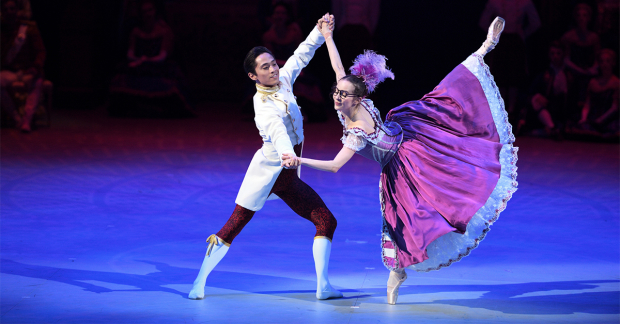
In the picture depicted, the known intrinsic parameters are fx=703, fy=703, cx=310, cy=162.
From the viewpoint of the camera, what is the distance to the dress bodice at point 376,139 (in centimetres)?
308

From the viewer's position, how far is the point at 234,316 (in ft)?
9.83

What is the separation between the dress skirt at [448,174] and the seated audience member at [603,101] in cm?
557

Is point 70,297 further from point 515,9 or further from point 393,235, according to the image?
point 515,9

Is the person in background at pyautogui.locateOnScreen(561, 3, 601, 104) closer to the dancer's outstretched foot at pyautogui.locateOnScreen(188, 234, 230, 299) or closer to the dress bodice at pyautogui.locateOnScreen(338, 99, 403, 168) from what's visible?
the dress bodice at pyautogui.locateOnScreen(338, 99, 403, 168)

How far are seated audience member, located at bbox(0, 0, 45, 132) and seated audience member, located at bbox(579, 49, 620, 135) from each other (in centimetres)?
650

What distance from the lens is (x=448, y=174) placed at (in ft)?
10.3

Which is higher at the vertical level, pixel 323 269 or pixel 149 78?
pixel 149 78

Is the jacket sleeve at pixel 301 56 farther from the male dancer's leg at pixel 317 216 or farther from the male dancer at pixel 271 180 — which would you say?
the male dancer's leg at pixel 317 216

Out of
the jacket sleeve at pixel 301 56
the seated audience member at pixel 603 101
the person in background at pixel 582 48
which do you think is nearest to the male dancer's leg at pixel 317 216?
the jacket sleeve at pixel 301 56

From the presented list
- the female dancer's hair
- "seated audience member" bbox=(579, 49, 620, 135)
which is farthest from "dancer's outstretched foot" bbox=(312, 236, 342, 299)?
"seated audience member" bbox=(579, 49, 620, 135)

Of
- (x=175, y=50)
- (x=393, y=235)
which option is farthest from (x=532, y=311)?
(x=175, y=50)

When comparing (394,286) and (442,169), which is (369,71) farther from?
(394,286)

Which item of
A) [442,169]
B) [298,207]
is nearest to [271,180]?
[298,207]

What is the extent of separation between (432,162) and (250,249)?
1416 mm
